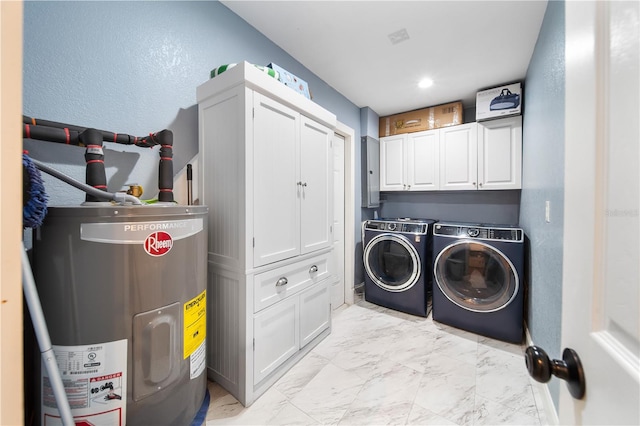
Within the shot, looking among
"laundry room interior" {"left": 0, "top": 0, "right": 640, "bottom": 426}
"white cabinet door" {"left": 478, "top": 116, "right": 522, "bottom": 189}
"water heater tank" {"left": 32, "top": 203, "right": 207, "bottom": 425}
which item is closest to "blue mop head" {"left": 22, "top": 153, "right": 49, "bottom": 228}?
"laundry room interior" {"left": 0, "top": 0, "right": 640, "bottom": 426}

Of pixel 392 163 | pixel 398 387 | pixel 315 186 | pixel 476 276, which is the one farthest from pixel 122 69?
pixel 476 276

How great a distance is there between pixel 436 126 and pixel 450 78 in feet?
2.09

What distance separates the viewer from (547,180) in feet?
4.90

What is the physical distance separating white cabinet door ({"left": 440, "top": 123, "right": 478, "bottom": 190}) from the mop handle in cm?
323

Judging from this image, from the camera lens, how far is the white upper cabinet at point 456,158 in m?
2.52

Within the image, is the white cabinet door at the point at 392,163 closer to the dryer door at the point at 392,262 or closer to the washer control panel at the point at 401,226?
the washer control panel at the point at 401,226

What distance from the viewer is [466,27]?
1.75 metres

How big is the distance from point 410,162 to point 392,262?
51.6 inches

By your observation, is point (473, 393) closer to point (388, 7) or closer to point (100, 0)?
point (388, 7)

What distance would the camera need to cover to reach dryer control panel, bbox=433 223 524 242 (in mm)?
2062

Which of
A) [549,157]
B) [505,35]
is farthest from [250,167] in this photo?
[505,35]

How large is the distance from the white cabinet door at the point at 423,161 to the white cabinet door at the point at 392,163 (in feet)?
0.25

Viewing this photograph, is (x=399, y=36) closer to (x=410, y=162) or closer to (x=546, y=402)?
(x=410, y=162)

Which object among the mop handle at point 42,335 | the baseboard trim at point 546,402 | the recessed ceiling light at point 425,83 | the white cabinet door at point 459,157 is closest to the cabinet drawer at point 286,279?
the mop handle at point 42,335
